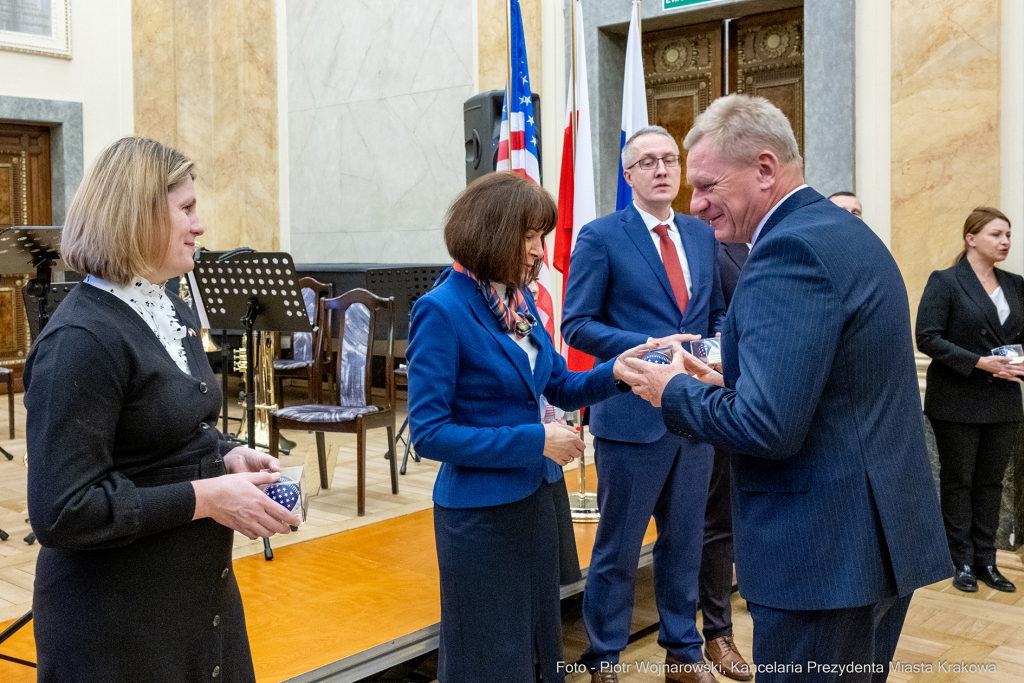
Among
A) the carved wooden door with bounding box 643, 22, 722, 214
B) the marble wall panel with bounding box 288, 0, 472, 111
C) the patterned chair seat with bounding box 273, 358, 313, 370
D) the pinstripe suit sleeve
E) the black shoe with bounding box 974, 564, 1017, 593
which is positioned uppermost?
the marble wall panel with bounding box 288, 0, 472, 111

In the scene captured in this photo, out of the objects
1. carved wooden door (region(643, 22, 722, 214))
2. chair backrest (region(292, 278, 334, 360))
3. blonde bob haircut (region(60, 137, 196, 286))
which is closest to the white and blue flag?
chair backrest (region(292, 278, 334, 360))

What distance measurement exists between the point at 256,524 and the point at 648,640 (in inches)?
94.7

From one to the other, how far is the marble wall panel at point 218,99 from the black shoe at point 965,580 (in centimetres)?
752

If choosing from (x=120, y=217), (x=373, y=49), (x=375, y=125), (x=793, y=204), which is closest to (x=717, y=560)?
(x=793, y=204)

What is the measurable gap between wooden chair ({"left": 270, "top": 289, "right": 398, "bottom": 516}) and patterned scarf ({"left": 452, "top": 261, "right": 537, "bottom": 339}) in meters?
2.83

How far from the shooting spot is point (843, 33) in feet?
18.8

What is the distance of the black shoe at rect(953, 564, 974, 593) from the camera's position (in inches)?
163

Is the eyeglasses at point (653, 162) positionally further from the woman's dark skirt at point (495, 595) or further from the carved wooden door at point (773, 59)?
the carved wooden door at point (773, 59)

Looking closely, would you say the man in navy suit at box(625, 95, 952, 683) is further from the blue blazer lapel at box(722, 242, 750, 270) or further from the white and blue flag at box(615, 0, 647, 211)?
the white and blue flag at box(615, 0, 647, 211)

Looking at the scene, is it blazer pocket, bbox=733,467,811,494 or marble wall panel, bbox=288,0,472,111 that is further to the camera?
marble wall panel, bbox=288,0,472,111

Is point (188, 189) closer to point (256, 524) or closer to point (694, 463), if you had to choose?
point (256, 524)

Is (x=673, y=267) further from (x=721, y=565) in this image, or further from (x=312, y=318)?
(x=312, y=318)

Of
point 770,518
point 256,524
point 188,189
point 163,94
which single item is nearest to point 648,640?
point 770,518

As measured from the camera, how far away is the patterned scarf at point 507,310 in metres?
2.07
